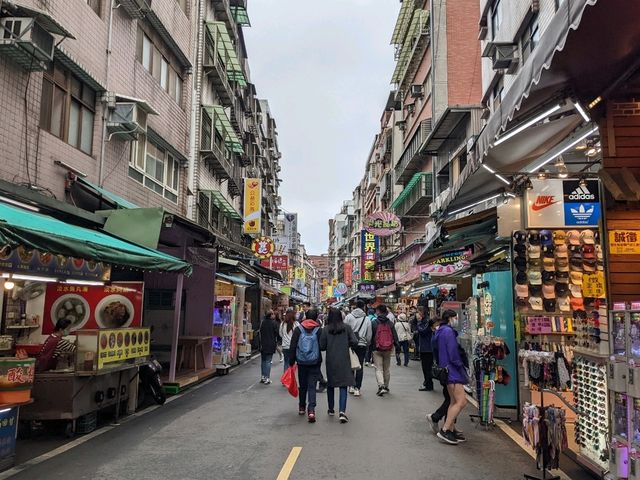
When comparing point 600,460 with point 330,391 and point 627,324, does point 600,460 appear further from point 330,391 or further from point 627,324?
point 330,391

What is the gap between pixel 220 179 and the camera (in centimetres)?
3075

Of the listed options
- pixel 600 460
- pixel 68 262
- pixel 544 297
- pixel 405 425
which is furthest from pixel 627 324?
pixel 68 262

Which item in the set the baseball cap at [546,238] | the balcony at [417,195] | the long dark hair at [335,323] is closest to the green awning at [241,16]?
the balcony at [417,195]

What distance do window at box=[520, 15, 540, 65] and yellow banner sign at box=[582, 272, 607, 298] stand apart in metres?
9.98

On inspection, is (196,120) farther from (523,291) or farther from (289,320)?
A: (523,291)

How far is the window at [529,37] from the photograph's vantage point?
1625 centimetres

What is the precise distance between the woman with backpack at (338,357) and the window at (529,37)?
450 inches

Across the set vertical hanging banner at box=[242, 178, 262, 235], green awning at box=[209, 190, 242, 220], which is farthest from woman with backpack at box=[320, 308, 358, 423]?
vertical hanging banner at box=[242, 178, 262, 235]

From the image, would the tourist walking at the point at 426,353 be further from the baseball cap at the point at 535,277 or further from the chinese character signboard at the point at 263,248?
the chinese character signboard at the point at 263,248

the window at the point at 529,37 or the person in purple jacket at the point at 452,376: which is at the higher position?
the window at the point at 529,37

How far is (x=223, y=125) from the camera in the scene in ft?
94.2

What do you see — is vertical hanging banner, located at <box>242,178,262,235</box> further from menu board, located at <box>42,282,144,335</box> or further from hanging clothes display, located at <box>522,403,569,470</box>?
hanging clothes display, located at <box>522,403,569,470</box>

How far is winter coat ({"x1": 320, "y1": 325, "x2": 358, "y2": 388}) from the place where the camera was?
28.9 feet

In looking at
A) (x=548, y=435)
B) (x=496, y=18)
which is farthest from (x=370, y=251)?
(x=548, y=435)
